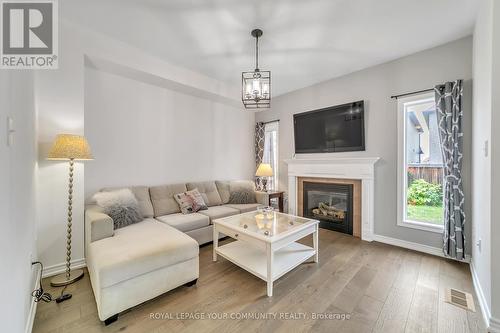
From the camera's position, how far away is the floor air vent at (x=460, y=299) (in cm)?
174

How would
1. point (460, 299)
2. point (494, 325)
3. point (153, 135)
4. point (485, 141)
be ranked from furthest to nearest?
point (153, 135) → point (460, 299) → point (485, 141) → point (494, 325)

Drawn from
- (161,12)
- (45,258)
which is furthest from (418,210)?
(45,258)

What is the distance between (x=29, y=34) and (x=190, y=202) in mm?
2532

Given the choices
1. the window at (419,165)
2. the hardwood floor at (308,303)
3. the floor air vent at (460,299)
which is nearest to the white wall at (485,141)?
the floor air vent at (460,299)

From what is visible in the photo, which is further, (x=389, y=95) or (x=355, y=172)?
(x=355, y=172)

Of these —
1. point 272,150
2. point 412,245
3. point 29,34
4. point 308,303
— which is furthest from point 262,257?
point 29,34

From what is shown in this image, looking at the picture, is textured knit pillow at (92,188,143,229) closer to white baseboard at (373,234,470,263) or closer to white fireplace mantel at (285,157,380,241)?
white fireplace mantel at (285,157,380,241)

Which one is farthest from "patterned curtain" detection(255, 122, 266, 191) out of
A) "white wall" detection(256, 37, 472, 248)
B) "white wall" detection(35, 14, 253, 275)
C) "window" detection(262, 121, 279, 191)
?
"white wall" detection(35, 14, 253, 275)

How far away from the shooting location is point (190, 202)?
10.8 feet

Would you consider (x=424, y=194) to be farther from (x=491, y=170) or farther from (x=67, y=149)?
(x=67, y=149)

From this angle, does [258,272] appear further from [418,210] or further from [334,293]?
[418,210]

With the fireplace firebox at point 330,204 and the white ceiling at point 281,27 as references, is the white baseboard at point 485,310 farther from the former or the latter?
the white ceiling at point 281,27

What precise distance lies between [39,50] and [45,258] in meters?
2.15

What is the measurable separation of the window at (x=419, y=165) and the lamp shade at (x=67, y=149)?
3.98 m
